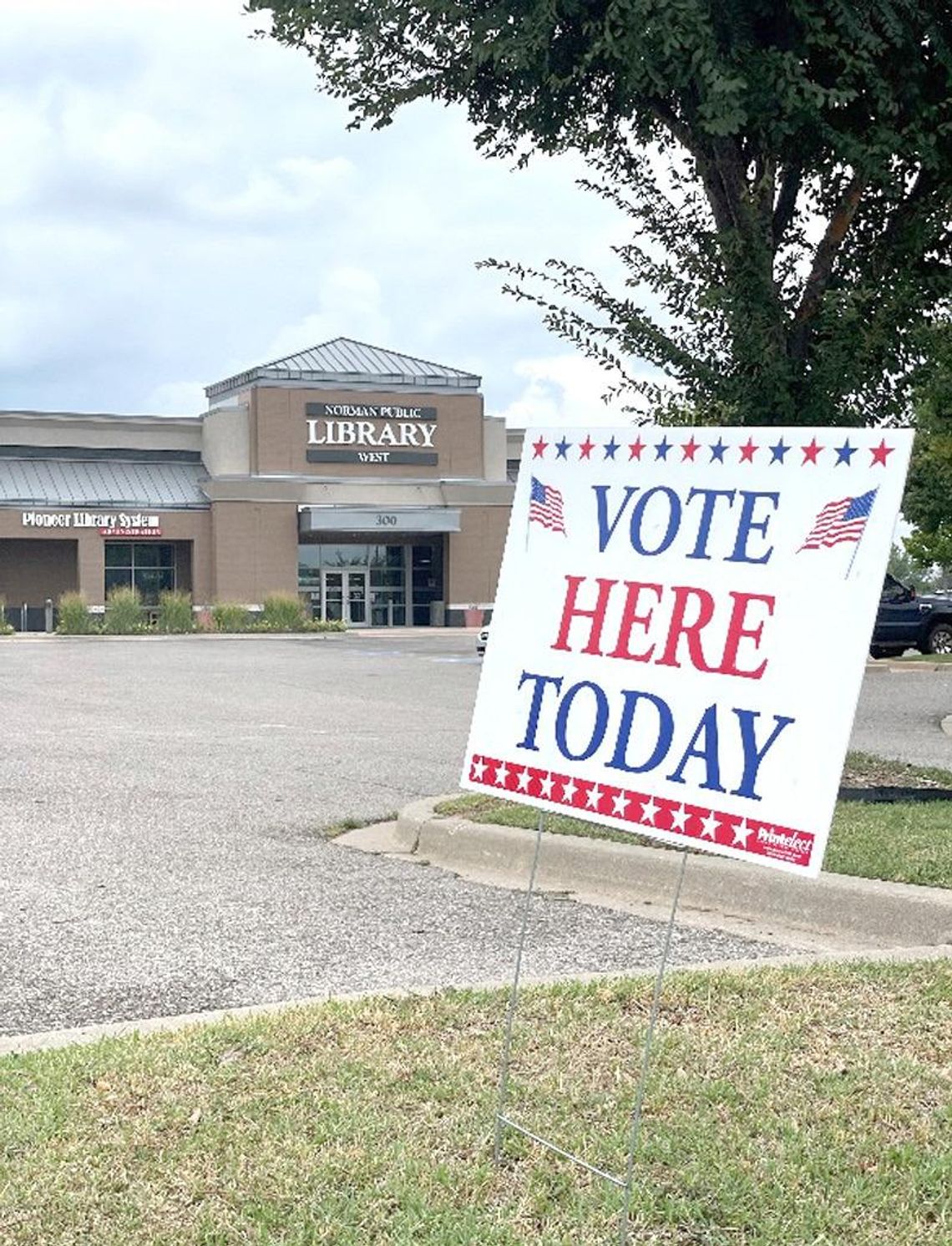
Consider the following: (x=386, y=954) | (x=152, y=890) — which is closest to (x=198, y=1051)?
(x=386, y=954)

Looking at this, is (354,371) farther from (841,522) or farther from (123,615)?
(841,522)

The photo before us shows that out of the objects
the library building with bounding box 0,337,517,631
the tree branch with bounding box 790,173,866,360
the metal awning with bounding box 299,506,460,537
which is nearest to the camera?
the tree branch with bounding box 790,173,866,360

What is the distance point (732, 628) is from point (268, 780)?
9.20m

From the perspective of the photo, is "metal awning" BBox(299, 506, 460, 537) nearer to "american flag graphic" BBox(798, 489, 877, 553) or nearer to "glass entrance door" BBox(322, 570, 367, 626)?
"glass entrance door" BBox(322, 570, 367, 626)

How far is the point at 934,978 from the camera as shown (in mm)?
6164

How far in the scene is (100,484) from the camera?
188 feet

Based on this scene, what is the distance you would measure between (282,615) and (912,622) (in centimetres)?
A: 2352

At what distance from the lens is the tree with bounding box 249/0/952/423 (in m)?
9.66

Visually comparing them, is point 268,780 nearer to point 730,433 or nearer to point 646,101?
point 646,101

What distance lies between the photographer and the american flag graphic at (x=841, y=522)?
391cm

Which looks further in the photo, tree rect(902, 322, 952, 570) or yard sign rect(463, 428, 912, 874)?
tree rect(902, 322, 952, 570)

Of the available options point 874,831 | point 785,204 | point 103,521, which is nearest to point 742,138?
point 785,204

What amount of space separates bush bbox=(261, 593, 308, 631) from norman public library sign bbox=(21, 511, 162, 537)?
736 centimetres

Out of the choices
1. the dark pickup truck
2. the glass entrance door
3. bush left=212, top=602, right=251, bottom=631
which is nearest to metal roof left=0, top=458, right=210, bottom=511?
the glass entrance door
